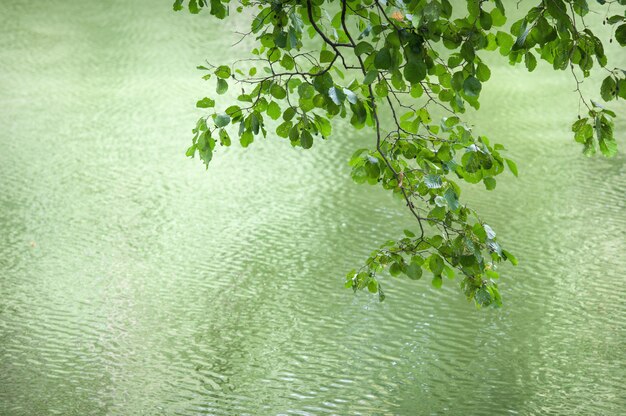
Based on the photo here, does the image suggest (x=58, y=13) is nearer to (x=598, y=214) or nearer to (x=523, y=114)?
(x=523, y=114)

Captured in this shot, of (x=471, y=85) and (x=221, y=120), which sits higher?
(x=471, y=85)

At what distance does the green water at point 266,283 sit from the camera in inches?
161

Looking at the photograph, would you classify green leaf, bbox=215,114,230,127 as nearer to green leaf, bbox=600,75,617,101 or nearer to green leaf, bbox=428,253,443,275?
green leaf, bbox=428,253,443,275

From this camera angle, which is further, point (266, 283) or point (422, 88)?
point (266, 283)

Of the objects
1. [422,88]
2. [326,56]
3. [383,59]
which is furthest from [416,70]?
[422,88]

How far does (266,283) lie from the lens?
520 cm

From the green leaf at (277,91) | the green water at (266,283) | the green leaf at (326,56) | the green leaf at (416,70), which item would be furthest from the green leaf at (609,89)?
the green water at (266,283)

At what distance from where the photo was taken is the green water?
13.4 feet

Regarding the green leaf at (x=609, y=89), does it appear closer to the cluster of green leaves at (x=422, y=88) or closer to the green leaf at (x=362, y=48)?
the cluster of green leaves at (x=422, y=88)

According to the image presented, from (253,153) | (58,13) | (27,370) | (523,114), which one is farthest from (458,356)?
(58,13)

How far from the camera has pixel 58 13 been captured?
12.4 m

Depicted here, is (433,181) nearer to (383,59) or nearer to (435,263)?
(435,263)

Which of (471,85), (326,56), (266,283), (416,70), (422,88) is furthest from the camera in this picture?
(266,283)

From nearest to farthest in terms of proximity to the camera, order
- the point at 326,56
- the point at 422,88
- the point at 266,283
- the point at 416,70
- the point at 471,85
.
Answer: the point at 416,70, the point at 471,85, the point at 326,56, the point at 422,88, the point at 266,283
